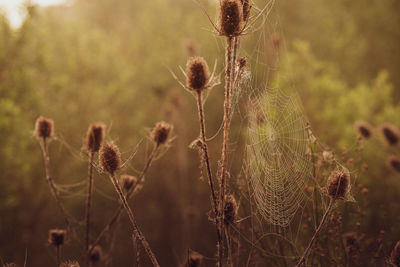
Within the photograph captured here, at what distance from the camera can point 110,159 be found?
2359mm

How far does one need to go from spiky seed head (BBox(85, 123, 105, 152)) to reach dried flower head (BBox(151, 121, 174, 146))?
416 millimetres

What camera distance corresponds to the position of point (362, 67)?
16.1m

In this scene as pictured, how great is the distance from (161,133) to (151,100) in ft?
36.7

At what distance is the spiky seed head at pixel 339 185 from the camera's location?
7.35ft

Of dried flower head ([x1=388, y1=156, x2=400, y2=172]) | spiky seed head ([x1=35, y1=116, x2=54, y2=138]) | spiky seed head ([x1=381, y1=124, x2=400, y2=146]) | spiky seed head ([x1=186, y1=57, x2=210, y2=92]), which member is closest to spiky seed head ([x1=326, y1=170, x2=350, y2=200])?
spiky seed head ([x1=186, y1=57, x2=210, y2=92])

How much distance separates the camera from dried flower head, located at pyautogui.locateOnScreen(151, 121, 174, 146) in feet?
9.50

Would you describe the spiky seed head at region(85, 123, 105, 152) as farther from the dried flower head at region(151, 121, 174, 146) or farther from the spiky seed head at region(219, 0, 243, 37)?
the spiky seed head at region(219, 0, 243, 37)

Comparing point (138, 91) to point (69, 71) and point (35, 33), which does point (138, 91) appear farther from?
point (35, 33)

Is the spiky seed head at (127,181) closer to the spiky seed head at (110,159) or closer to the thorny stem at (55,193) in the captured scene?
the thorny stem at (55,193)

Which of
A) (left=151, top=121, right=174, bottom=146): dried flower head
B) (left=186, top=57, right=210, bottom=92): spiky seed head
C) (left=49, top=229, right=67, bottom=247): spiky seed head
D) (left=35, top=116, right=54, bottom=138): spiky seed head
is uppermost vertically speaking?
(left=186, top=57, right=210, bottom=92): spiky seed head

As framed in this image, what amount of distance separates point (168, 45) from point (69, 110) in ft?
15.6

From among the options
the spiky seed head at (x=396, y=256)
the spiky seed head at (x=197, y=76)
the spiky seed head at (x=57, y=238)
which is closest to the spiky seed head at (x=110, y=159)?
the spiky seed head at (x=197, y=76)

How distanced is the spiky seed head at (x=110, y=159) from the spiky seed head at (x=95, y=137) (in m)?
0.53

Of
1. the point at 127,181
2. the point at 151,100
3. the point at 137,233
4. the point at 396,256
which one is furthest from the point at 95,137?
the point at 151,100
